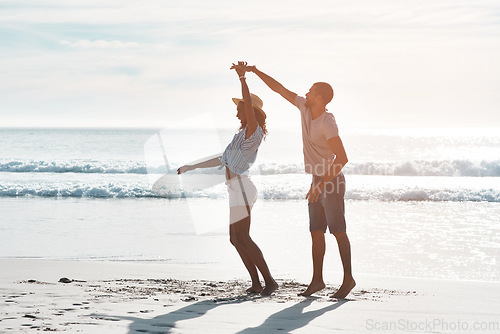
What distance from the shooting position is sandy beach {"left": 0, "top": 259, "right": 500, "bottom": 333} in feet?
13.6

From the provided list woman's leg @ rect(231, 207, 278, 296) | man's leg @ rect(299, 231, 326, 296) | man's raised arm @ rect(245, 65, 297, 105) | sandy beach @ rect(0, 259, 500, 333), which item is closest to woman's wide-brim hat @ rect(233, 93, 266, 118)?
man's raised arm @ rect(245, 65, 297, 105)

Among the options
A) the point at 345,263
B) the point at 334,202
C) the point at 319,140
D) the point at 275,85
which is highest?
the point at 275,85

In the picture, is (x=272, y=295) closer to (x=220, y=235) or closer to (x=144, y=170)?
(x=220, y=235)

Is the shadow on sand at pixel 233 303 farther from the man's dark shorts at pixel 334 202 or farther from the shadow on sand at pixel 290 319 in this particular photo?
the man's dark shorts at pixel 334 202

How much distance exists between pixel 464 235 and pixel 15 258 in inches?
270

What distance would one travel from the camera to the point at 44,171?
27.8 meters

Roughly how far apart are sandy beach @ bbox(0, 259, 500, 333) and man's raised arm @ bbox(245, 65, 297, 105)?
175cm

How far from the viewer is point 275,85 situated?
5.38 metres

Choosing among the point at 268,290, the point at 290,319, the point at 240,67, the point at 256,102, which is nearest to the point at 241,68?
the point at 240,67

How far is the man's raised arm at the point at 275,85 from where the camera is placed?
5.18m

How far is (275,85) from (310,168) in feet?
2.60

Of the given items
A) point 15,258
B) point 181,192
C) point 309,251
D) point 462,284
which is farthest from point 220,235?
point 181,192

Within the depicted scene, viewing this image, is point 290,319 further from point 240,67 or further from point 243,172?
point 240,67

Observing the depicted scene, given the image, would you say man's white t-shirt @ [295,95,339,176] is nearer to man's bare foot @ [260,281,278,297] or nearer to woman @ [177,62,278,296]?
woman @ [177,62,278,296]
